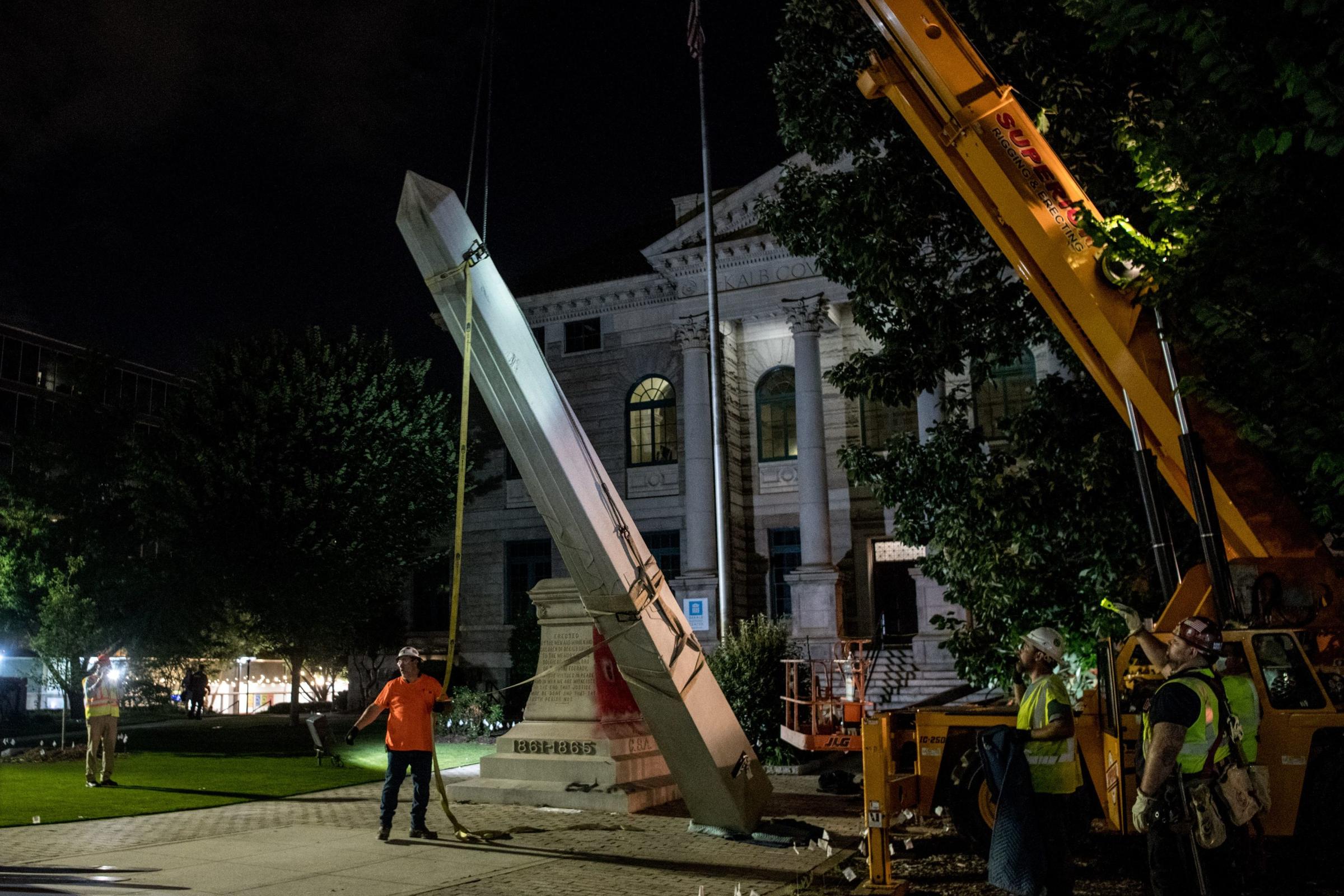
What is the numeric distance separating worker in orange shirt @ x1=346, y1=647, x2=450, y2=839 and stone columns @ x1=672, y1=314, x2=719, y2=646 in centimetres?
1858

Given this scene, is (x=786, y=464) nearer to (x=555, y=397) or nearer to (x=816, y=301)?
(x=816, y=301)

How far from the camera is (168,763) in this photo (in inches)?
666

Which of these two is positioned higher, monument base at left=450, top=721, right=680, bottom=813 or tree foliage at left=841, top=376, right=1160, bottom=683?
tree foliage at left=841, top=376, right=1160, bottom=683

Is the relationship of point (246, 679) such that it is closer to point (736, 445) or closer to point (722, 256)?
A: point (736, 445)

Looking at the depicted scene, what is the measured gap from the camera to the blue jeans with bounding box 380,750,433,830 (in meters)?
9.37

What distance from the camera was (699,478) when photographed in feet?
94.6

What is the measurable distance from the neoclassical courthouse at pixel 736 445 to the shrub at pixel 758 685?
363 inches

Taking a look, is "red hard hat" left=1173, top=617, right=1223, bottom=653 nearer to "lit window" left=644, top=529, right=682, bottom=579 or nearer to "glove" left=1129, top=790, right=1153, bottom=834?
"glove" left=1129, top=790, right=1153, bottom=834

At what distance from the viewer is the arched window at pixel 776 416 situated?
103 ft

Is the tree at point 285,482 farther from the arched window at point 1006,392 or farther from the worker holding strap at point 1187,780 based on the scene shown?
the worker holding strap at point 1187,780

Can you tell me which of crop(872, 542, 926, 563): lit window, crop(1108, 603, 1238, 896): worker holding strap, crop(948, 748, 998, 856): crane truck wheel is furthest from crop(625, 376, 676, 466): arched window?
crop(1108, 603, 1238, 896): worker holding strap

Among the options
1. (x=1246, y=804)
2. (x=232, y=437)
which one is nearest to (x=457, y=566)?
(x=1246, y=804)

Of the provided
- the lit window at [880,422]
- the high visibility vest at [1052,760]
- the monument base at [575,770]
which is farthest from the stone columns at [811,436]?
the high visibility vest at [1052,760]

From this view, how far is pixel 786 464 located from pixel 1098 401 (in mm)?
20037
